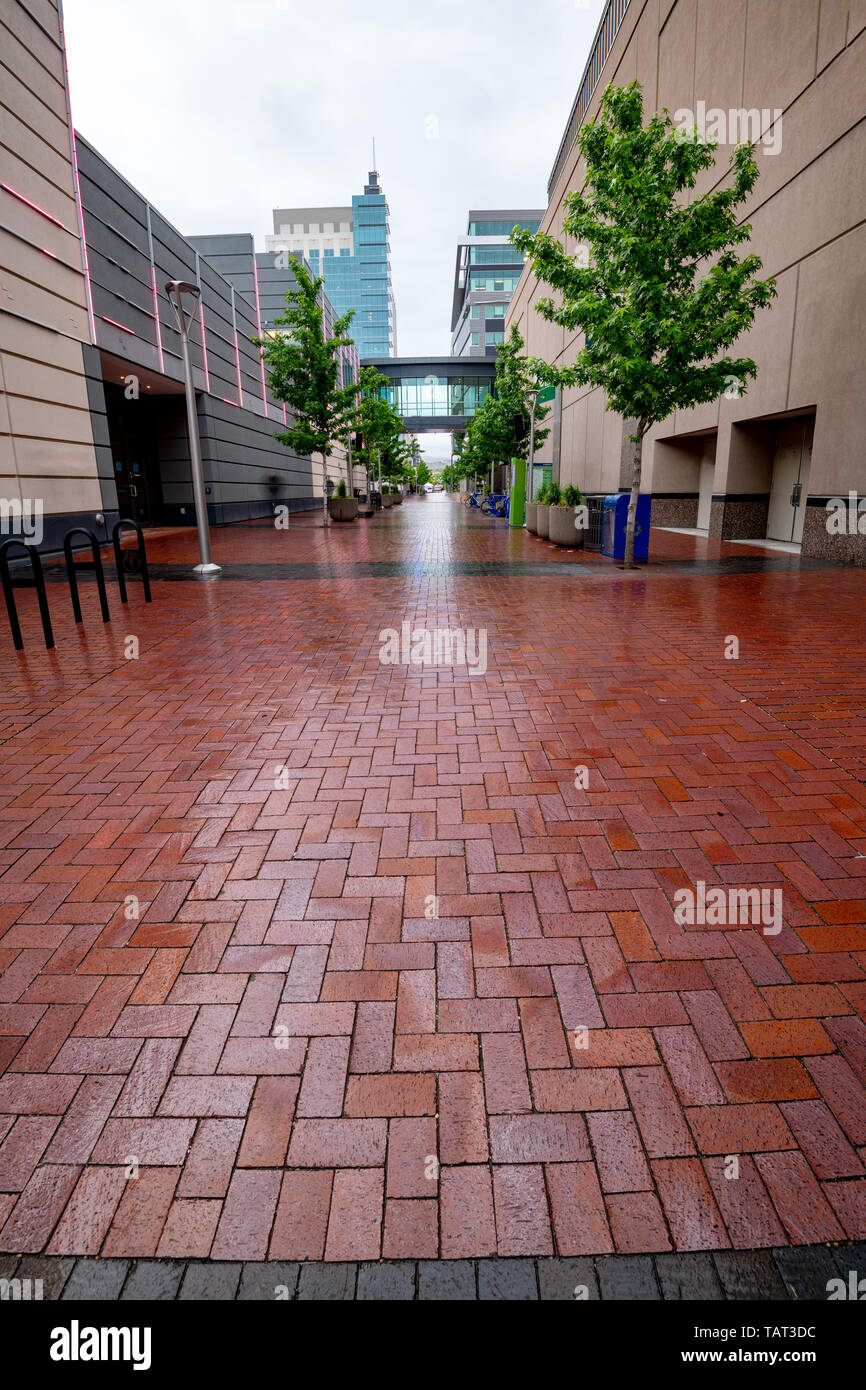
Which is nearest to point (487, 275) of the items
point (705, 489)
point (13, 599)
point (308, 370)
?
point (308, 370)

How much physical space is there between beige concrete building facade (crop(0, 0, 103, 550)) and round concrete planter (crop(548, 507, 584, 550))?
1040 cm

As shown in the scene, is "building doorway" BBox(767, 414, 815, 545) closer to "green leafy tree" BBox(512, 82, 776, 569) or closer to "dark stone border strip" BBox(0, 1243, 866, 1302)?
"green leafy tree" BBox(512, 82, 776, 569)

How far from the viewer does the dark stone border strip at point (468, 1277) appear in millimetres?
1541

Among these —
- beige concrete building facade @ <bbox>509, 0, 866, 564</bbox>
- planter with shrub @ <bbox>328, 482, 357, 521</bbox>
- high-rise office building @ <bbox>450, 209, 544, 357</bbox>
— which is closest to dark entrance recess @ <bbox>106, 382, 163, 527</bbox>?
planter with shrub @ <bbox>328, 482, 357, 521</bbox>

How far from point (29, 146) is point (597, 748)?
639 inches

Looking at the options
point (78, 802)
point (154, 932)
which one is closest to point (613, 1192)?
point (154, 932)

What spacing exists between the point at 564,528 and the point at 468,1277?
16415 mm

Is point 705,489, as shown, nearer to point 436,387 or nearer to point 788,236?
point 788,236

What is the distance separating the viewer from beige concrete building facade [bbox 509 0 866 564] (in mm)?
12414

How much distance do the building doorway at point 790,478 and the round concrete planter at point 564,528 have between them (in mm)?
4724

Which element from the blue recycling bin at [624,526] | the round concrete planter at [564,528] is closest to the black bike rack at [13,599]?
the blue recycling bin at [624,526]

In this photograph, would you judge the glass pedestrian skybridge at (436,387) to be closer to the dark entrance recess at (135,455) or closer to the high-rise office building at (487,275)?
the high-rise office building at (487,275)
